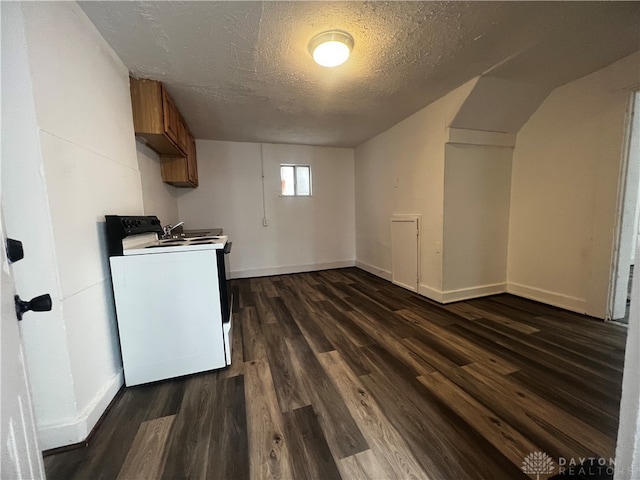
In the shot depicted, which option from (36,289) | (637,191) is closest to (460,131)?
(637,191)

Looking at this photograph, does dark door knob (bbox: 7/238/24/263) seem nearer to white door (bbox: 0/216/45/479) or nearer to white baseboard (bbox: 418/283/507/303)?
white door (bbox: 0/216/45/479)

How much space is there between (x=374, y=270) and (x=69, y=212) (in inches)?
152

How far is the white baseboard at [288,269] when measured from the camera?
4.29 m

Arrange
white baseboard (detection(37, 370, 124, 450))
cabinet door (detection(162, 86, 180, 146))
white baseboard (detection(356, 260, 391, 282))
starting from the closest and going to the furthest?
white baseboard (detection(37, 370, 124, 450))
cabinet door (detection(162, 86, 180, 146))
white baseboard (detection(356, 260, 391, 282))

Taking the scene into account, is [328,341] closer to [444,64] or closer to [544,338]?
[544,338]

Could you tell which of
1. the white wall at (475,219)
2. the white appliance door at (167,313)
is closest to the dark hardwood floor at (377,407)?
the white appliance door at (167,313)

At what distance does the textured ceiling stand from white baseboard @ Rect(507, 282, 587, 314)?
86.2 inches

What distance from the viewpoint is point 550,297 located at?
8.96 ft

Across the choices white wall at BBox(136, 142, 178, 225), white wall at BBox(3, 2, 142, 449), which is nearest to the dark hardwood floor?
white wall at BBox(3, 2, 142, 449)

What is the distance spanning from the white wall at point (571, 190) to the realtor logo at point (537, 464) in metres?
2.11

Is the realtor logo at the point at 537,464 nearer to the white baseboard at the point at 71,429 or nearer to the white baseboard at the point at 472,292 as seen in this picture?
the white baseboard at the point at 472,292

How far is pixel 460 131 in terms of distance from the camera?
2693 millimetres

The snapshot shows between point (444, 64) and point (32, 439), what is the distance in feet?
9.79

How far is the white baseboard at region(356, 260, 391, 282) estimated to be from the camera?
3.95 meters
